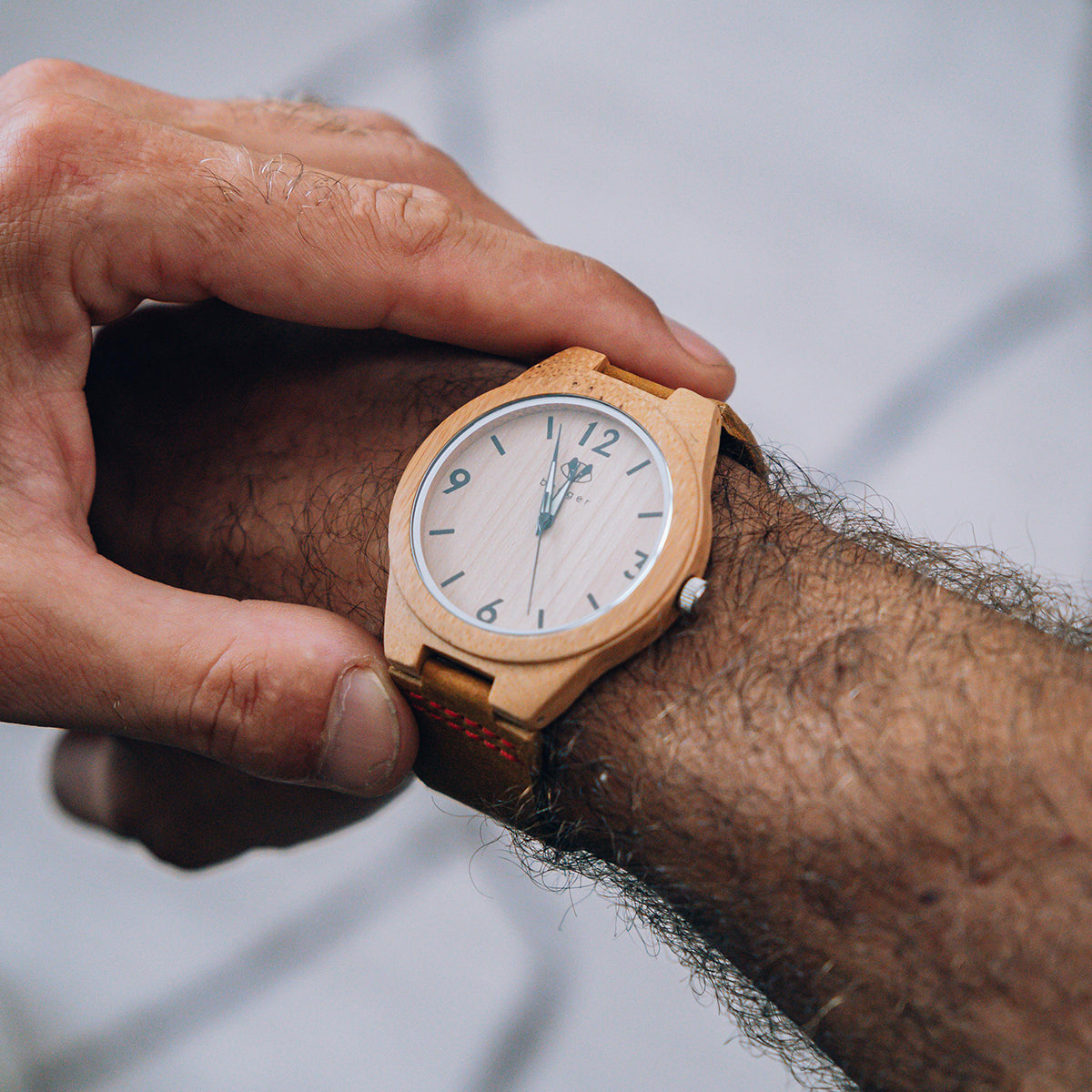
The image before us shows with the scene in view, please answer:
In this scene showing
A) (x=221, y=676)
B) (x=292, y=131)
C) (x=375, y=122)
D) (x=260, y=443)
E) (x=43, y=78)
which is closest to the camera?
(x=221, y=676)

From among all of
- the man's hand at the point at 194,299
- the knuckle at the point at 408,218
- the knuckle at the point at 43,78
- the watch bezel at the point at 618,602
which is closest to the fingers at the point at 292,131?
the knuckle at the point at 43,78

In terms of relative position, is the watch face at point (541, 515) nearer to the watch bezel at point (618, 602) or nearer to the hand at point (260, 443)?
the watch bezel at point (618, 602)

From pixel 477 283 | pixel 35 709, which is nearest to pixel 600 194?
pixel 477 283

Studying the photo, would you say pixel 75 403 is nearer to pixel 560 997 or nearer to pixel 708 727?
pixel 708 727

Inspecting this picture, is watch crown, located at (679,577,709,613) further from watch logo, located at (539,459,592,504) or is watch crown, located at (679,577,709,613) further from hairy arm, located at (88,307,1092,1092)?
watch logo, located at (539,459,592,504)

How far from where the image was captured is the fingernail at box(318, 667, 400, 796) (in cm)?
102

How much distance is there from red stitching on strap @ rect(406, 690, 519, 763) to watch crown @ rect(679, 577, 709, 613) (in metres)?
0.23

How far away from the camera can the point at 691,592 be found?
952 mm

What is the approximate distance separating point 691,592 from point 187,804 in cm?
122

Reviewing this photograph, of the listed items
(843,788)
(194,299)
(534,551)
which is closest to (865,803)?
(843,788)

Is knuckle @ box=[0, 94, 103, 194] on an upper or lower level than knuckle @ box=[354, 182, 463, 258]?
lower

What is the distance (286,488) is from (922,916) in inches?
34.5

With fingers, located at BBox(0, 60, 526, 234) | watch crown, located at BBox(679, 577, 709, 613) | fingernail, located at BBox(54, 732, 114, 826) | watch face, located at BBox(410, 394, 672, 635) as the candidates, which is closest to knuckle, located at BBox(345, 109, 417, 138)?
fingers, located at BBox(0, 60, 526, 234)

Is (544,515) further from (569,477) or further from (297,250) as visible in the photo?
(297,250)
